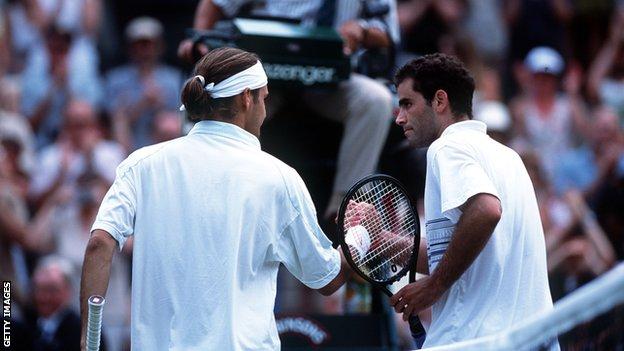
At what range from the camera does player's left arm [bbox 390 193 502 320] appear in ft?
13.0

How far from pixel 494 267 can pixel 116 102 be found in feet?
18.4

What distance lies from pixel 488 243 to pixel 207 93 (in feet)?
3.43

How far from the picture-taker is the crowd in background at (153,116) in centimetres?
837

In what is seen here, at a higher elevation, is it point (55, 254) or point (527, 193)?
point (527, 193)

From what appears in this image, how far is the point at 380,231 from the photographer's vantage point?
4.42m

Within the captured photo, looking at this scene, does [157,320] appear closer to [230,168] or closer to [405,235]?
[230,168]

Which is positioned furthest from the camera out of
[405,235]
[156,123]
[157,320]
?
[156,123]

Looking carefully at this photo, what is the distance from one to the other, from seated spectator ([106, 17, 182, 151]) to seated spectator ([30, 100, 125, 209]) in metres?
0.24

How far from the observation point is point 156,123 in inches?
352

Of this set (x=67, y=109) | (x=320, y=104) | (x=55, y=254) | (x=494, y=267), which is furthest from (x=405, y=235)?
(x=67, y=109)

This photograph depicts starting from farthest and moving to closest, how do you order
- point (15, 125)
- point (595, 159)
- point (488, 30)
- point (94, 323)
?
point (488, 30)
point (595, 159)
point (15, 125)
point (94, 323)

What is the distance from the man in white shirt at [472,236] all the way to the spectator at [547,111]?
5789mm

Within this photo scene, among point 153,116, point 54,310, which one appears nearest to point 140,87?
point 153,116

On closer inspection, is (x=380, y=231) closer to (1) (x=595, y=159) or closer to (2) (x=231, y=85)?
→ (2) (x=231, y=85)
